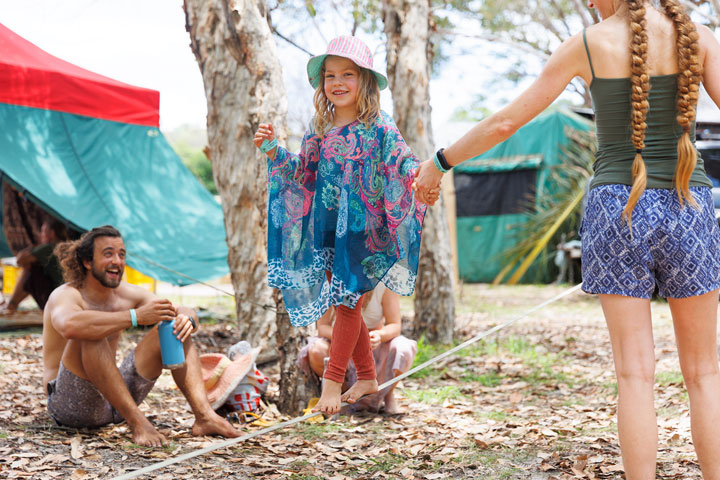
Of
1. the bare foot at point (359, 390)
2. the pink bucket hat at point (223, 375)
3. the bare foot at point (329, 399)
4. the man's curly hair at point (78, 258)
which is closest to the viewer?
the bare foot at point (329, 399)

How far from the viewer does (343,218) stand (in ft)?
9.75

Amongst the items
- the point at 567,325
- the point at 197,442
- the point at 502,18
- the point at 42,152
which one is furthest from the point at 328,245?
the point at 502,18

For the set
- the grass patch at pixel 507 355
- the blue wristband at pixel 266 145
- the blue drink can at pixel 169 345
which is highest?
the blue wristband at pixel 266 145

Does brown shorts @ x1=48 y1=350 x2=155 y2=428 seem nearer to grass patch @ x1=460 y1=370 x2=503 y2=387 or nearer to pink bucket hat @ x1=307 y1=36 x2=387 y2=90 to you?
pink bucket hat @ x1=307 y1=36 x2=387 y2=90

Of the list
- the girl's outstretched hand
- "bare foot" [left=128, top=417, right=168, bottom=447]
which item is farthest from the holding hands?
"bare foot" [left=128, top=417, right=168, bottom=447]

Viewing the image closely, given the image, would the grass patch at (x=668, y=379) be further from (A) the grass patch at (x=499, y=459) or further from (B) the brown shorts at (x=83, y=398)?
(B) the brown shorts at (x=83, y=398)

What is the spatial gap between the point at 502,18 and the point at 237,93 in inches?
539

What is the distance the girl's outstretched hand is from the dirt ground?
4.11 feet

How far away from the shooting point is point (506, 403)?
462 centimetres

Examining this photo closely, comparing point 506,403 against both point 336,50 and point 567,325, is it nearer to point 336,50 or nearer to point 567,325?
point 336,50

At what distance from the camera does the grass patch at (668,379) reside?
472 cm

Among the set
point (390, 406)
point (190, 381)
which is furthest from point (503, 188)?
point (190, 381)

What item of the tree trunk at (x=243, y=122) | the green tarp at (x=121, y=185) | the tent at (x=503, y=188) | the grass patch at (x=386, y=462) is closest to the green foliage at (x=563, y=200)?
the tent at (x=503, y=188)

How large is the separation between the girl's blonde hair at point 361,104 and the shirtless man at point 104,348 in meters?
1.20
